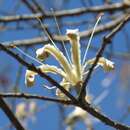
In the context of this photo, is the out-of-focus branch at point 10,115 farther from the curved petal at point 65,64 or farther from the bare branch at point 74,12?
the bare branch at point 74,12

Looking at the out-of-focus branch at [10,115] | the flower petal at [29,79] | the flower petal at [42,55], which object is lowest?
the out-of-focus branch at [10,115]

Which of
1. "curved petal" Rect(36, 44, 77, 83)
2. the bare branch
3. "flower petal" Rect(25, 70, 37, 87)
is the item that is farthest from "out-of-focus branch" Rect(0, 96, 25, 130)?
the bare branch

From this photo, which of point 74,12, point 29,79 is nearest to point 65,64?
point 29,79

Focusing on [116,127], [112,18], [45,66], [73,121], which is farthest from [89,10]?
[116,127]

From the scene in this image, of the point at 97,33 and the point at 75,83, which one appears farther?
the point at 97,33

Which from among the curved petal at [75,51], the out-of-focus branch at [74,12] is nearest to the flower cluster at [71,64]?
the curved petal at [75,51]

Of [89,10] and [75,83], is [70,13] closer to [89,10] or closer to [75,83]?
[89,10]

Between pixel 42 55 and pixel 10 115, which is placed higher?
pixel 42 55

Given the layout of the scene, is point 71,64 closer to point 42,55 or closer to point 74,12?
point 42,55

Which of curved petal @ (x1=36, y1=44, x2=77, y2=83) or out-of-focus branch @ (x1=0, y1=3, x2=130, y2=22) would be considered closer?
curved petal @ (x1=36, y1=44, x2=77, y2=83)

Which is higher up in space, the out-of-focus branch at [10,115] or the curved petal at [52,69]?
the curved petal at [52,69]

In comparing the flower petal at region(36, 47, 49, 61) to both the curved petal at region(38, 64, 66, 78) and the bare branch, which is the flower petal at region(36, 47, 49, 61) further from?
the bare branch
